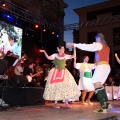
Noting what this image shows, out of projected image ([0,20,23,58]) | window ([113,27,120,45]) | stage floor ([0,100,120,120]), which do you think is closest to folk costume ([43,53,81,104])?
stage floor ([0,100,120,120])

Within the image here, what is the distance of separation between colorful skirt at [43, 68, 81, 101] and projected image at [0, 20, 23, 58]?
4145mm

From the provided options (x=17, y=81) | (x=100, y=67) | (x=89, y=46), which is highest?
(x=89, y=46)

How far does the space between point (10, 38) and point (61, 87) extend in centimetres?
531

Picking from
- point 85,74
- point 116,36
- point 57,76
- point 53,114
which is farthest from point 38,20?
point 116,36

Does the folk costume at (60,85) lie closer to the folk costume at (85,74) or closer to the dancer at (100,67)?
the dancer at (100,67)

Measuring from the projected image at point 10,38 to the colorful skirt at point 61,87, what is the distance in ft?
13.6

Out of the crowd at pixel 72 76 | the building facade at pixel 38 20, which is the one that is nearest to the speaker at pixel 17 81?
the crowd at pixel 72 76

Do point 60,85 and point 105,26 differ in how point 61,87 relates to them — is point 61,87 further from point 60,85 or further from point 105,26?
point 105,26

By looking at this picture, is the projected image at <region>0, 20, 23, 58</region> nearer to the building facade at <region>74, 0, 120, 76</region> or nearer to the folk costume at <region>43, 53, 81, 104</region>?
the folk costume at <region>43, 53, 81, 104</region>

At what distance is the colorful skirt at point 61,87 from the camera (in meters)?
5.09

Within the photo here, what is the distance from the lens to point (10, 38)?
9.72 m

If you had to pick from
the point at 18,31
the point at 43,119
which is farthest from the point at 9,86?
the point at 18,31

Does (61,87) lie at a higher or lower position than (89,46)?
lower

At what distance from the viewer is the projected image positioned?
9200 mm
